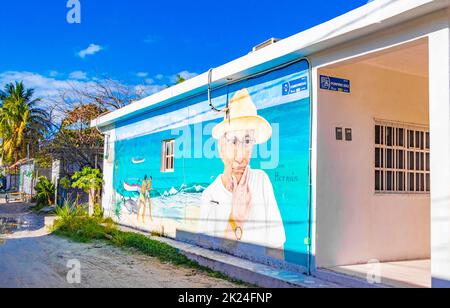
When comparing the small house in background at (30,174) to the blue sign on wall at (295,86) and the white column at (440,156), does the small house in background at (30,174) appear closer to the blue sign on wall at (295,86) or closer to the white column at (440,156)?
the blue sign on wall at (295,86)

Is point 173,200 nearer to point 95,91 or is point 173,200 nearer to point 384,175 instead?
point 384,175

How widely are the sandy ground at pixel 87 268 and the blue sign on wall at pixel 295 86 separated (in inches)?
121

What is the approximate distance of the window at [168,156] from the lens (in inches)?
411

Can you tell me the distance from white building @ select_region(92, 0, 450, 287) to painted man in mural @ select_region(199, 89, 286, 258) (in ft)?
2.45

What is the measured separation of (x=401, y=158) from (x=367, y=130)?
3.16 feet

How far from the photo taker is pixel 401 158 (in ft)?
23.1

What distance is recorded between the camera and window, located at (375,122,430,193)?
265 inches

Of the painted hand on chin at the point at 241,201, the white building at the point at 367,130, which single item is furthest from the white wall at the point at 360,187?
the painted hand on chin at the point at 241,201

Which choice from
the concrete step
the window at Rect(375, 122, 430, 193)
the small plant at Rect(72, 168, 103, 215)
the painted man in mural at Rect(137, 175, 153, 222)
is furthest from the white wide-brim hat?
the small plant at Rect(72, 168, 103, 215)

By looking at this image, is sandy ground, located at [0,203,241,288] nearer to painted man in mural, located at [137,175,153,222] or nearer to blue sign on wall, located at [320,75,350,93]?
painted man in mural, located at [137,175,153,222]

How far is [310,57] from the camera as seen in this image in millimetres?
6359

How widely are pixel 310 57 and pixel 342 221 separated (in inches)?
96.1
